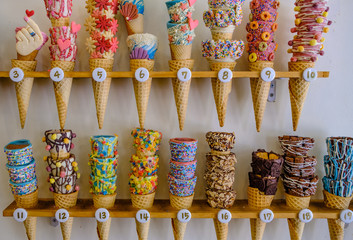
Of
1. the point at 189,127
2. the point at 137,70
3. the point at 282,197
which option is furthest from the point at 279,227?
the point at 137,70

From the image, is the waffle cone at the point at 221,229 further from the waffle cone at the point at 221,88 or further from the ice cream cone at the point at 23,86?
the ice cream cone at the point at 23,86

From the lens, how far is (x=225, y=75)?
1501 millimetres

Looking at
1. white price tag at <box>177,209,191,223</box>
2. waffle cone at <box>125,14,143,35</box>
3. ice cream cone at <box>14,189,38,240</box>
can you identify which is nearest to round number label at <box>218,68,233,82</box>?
waffle cone at <box>125,14,143,35</box>

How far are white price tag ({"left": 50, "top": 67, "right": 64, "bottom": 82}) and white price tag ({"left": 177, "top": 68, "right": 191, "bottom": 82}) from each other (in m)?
0.63

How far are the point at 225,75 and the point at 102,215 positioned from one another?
104 centimetres

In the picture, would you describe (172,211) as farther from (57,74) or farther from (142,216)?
(57,74)

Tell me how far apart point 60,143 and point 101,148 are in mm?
231

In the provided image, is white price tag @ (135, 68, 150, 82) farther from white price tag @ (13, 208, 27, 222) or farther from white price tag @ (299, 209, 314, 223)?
white price tag @ (299, 209, 314, 223)

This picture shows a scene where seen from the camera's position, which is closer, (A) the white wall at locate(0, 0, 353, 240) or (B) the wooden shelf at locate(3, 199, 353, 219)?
(B) the wooden shelf at locate(3, 199, 353, 219)

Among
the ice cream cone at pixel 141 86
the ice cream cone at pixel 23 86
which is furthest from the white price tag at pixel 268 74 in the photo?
the ice cream cone at pixel 23 86

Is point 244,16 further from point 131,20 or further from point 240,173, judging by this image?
point 240,173

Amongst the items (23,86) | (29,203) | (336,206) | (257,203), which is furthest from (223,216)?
(23,86)

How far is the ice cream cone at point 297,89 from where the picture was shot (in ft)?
5.05

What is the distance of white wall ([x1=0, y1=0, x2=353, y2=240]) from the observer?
1.73 m
